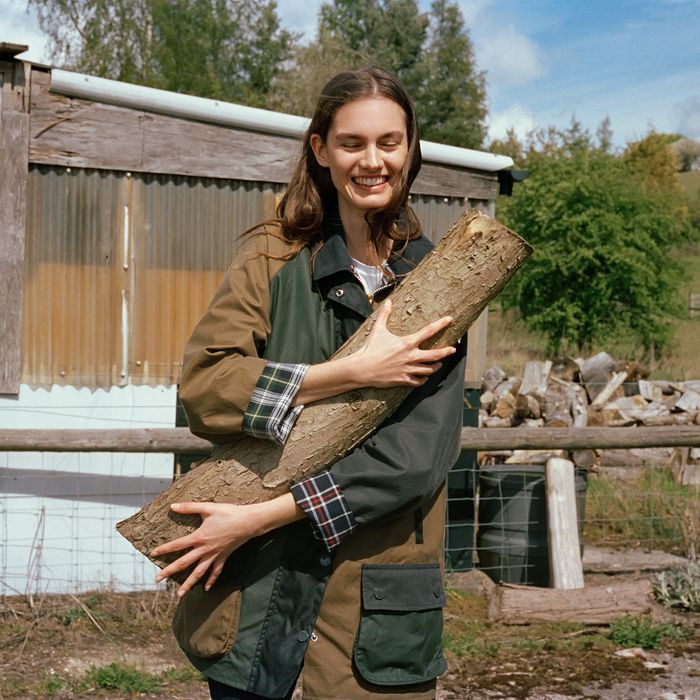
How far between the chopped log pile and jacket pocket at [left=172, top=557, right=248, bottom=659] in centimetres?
709

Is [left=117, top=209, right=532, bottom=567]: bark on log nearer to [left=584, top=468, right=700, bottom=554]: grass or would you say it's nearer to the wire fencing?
the wire fencing

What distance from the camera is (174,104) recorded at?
22.3 feet

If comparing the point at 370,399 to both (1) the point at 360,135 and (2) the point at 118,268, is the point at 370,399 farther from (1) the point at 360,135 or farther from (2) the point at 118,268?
(2) the point at 118,268

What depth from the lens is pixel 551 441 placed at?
6492 millimetres

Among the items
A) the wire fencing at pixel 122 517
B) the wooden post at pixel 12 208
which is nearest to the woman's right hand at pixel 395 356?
the wire fencing at pixel 122 517

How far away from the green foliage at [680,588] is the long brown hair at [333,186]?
186 inches

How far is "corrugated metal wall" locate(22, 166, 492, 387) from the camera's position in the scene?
6.66m

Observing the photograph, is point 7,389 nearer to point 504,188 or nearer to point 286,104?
point 504,188

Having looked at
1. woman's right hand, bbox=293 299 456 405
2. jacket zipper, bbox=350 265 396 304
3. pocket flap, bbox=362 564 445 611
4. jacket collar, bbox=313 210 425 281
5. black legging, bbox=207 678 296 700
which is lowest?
black legging, bbox=207 678 296 700

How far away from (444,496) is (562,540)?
14.4 ft

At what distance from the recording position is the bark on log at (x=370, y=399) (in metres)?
2.18

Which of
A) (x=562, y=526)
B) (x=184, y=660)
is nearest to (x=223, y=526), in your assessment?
(x=184, y=660)

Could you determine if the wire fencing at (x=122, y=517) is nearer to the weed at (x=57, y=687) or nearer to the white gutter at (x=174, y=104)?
the weed at (x=57, y=687)

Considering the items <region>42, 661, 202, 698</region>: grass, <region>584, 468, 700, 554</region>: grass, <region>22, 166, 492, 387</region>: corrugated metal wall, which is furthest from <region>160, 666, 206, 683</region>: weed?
<region>584, 468, 700, 554</region>: grass
